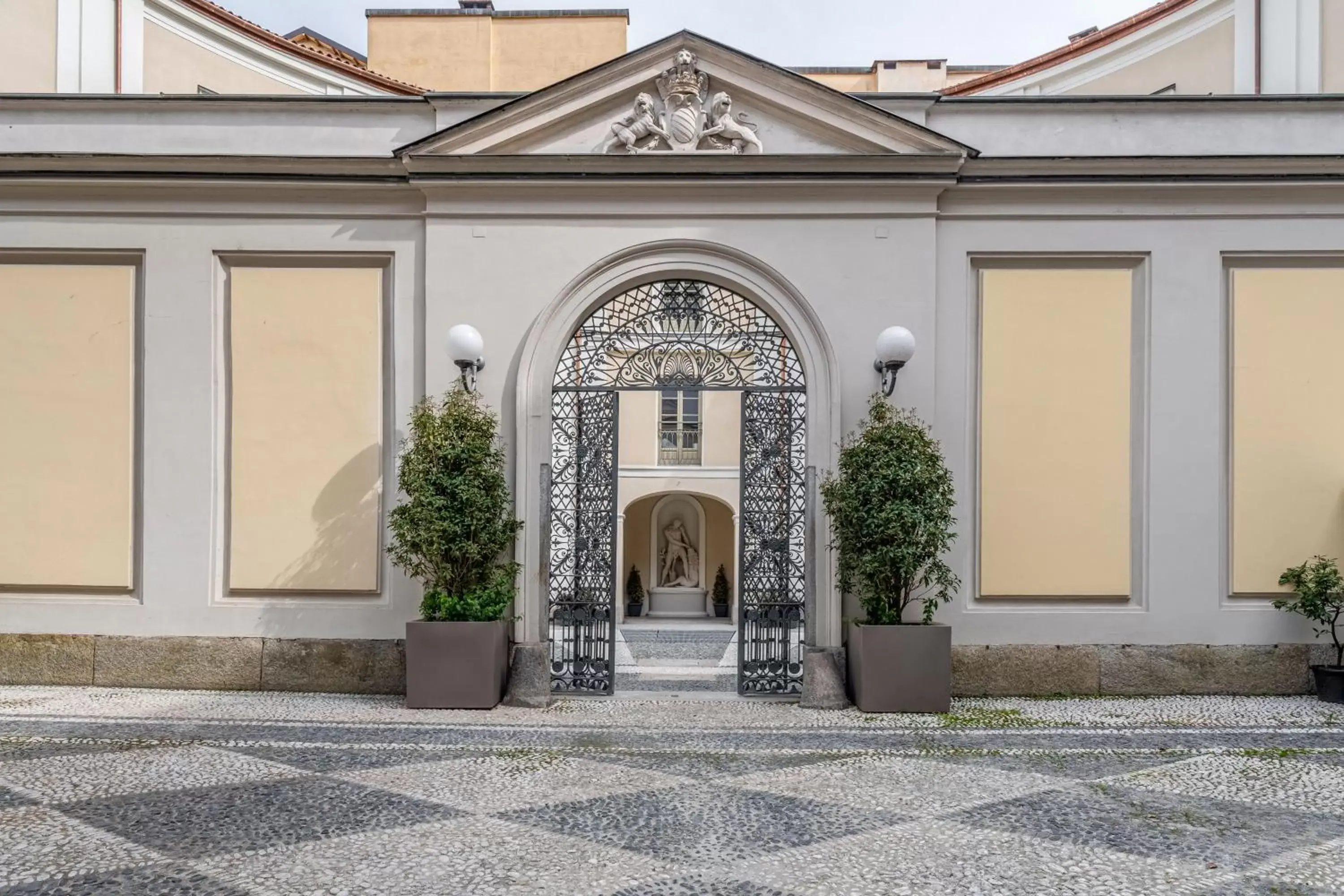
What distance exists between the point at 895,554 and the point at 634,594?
15053mm

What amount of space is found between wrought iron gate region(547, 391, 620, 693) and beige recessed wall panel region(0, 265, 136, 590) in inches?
143

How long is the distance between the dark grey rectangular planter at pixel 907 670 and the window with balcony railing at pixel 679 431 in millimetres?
14112

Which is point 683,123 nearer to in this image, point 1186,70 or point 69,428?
point 69,428

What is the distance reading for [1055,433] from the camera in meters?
7.99

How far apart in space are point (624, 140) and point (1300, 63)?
24.2ft

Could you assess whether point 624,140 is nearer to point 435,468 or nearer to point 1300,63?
point 435,468

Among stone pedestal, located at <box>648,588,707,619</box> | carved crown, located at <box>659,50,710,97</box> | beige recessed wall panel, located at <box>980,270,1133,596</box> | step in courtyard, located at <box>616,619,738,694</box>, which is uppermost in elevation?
carved crown, located at <box>659,50,710,97</box>

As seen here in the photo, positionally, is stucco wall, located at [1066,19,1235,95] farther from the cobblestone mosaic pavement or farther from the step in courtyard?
the cobblestone mosaic pavement

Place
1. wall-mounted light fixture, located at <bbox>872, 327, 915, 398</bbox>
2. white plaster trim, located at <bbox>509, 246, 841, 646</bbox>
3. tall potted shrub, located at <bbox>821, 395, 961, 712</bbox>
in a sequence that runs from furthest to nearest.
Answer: white plaster trim, located at <bbox>509, 246, 841, 646</bbox> → wall-mounted light fixture, located at <bbox>872, 327, 915, 398</bbox> → tall potted shrub, located at <bbox>821, 395, 961, 712</bbox>

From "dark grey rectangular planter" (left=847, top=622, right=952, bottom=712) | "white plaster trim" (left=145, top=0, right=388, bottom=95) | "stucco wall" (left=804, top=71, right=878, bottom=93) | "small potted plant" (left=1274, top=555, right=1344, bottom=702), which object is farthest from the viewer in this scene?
"stucco wall" (left=804, top=71, right=878, bottom=93)

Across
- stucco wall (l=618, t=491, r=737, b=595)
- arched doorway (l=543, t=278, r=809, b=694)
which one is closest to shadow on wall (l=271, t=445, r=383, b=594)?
arched doorway (l=543, t=278, r=809, b=694)

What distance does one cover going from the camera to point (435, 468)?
726 cm

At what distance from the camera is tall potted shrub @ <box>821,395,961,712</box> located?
7.05 meters

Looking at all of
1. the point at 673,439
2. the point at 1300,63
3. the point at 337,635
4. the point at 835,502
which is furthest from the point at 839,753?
the point at 673,439
